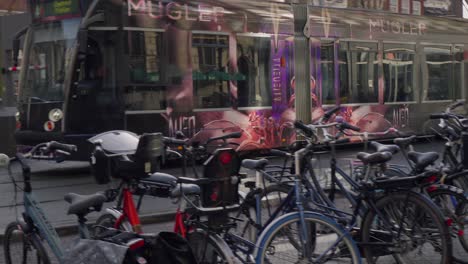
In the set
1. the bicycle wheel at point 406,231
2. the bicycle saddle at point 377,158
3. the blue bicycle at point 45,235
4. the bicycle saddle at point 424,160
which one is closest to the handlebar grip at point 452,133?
the bicycle saddle at point 424,160

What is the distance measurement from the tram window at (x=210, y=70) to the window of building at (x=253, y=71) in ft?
1.13

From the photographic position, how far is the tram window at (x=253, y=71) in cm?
1295

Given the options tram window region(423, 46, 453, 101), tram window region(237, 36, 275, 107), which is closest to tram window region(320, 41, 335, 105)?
tram window region(237, 36, 275, 107)

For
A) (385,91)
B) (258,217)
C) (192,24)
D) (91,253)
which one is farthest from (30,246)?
(385,91)

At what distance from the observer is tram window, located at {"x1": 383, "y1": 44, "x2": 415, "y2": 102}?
15969 millimetres

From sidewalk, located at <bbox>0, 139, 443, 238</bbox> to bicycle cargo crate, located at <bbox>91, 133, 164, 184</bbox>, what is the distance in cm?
90

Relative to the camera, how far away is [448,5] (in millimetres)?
38656

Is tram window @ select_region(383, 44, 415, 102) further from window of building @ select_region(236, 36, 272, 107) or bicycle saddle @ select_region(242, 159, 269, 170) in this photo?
bicycle saddle @ select_region(242, 159, 269, 170)

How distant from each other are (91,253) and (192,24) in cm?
884

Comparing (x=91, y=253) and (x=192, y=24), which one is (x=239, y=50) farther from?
(x=91, y=253)

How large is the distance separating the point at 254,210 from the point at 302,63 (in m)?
5.59

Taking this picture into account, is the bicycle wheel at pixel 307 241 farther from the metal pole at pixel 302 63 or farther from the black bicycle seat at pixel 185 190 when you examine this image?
the metal pole at pixel 302 63

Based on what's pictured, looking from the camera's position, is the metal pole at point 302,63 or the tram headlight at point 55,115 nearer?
the metal pole at point 302,63

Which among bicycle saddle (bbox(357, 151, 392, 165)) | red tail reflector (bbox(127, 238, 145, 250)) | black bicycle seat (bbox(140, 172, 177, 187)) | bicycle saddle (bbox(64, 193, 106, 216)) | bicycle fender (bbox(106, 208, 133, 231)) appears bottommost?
bicycle fender (bbox(106, 208, 133, 231))
